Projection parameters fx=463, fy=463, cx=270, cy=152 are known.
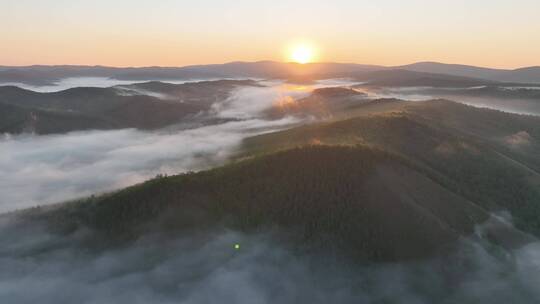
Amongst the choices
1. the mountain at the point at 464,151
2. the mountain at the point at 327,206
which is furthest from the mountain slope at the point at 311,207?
the mountain at the point at 464,151

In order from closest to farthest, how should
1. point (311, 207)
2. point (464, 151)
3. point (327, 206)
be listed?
point (327, 206) → point (311, 207) → point (464, 151)

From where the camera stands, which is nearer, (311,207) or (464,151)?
(311,207)

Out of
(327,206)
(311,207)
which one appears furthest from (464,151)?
(311,207)

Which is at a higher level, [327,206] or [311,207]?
[327,206]

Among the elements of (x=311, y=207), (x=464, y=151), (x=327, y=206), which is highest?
(x=464, y=151)

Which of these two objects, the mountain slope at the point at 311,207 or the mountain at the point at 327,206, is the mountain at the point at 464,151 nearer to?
the mountain at the point at 327,206

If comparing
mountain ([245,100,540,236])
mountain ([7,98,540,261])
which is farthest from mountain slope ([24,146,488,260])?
mountain ([245,100,540,236])

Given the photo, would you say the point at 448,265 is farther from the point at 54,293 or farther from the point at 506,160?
the point at 54,293

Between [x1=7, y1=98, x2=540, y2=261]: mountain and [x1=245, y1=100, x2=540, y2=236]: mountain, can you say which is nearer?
[x1=7, y1=98, x2=540, y2=261]: mountain

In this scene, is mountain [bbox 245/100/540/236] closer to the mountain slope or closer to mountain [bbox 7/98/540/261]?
mountain [bbox 7/98/540/261]

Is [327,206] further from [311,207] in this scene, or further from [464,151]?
[464,151]

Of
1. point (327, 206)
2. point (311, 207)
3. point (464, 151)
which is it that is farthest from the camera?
point (464, 151)

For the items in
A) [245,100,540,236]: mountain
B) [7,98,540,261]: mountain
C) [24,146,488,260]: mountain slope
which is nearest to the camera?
[24,146,488,260]: mountain slope
